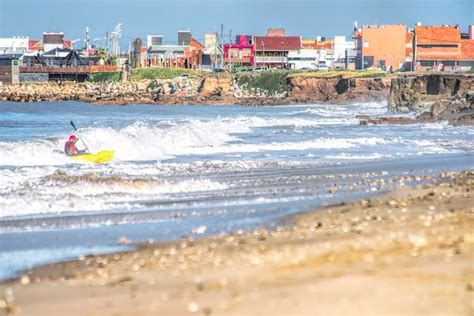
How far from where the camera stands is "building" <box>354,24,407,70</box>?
11525cm

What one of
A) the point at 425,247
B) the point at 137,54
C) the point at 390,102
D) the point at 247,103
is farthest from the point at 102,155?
the point at 137,54

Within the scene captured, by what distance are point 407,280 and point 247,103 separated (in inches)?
3238

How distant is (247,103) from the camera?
90438 millimetres

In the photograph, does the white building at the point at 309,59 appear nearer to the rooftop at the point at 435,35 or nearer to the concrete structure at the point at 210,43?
the concrete structure at the point at 210,43

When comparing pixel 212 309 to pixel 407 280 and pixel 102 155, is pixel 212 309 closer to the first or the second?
pixel 407 280

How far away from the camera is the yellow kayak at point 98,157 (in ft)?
78.5

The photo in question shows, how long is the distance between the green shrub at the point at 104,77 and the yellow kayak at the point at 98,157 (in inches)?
3278

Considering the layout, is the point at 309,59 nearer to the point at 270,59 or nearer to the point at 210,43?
the point at 270,59

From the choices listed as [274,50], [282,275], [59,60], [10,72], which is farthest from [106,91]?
[282,275]

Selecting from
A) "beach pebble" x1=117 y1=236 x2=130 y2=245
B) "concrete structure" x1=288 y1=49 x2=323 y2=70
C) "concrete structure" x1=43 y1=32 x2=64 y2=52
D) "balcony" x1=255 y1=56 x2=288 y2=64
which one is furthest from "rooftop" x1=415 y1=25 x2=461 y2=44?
"beach pebble" x1=117 y1=236 x2=130 y2=245

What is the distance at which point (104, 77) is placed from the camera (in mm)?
108125

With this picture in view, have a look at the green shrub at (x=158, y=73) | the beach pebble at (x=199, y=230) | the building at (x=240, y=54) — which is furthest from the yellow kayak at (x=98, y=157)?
the building at (x=240, y=54)

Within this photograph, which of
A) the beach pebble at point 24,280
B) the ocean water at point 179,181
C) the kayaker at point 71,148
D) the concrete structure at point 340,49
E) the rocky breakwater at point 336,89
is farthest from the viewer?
the concrete structure at point 340,49

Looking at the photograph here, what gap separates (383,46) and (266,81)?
2259 centimetres
